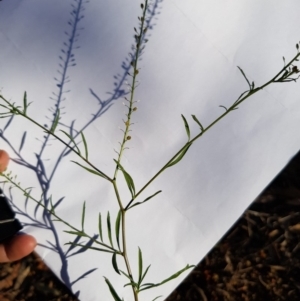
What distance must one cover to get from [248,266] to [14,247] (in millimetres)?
344

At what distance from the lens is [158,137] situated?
1.94ft

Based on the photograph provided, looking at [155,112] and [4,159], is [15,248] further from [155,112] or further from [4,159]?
[155,112]

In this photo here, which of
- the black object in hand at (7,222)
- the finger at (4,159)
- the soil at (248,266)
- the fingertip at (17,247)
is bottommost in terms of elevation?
the soil at (248,266)

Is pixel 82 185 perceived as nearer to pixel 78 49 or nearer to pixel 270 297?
pixel 78 49

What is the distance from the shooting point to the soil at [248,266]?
0.57m

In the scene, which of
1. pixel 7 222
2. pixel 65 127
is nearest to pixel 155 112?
pixel 65 127

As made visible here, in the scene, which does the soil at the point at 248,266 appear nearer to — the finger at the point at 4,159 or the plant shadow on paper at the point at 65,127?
the plant shadow on paper at the point at 65,127

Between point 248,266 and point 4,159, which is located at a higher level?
point 4,159

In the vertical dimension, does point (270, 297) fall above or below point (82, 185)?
below

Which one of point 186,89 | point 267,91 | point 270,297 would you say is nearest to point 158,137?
point 186,89

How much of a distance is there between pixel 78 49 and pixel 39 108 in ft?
0.35

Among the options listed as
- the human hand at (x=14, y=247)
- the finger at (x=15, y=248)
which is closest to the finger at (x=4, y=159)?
the human hand at (x=14, y=247)

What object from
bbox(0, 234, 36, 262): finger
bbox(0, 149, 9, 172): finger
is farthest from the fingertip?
bbox(0, 149, 9, 172): finger

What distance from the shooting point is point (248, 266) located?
23.1 inches
